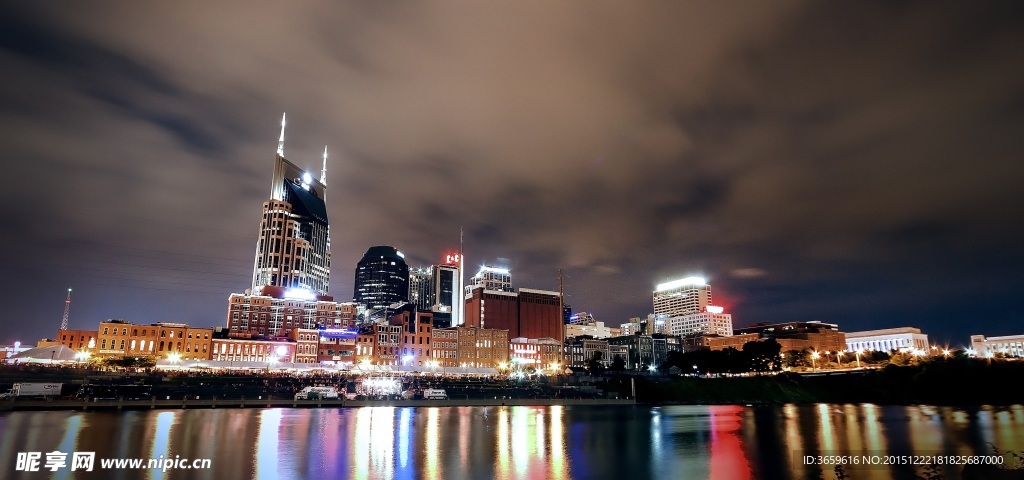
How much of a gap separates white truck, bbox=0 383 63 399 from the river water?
9181mm

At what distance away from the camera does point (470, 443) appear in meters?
49.3

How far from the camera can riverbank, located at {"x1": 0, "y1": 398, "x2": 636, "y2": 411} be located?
70375 mm

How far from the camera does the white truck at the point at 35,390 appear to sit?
7331 cm

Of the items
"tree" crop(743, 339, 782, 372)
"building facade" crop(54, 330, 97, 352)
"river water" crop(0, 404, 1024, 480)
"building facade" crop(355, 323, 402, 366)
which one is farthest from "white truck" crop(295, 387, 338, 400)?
"tree" crop(743, 339, 782, 372)

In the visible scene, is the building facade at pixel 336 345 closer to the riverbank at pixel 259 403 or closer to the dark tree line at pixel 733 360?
the riverbank at pixel 259 403

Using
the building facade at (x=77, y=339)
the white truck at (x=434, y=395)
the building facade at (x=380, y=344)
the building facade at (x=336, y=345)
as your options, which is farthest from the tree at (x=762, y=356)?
the building facade at (x=77, y=339)

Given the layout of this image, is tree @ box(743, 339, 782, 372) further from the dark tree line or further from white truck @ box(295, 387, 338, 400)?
white truck @ box(295, 387, 338, 400)

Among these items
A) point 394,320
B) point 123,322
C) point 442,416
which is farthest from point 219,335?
point 442,416

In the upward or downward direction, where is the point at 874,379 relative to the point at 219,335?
downward

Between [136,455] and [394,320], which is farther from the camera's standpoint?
[394,320]

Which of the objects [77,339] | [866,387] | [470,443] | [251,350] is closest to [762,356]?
[866,387]

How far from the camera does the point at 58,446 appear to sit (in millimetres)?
41750

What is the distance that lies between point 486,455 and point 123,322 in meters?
153

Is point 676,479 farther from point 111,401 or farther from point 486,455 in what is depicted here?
point 111,401
